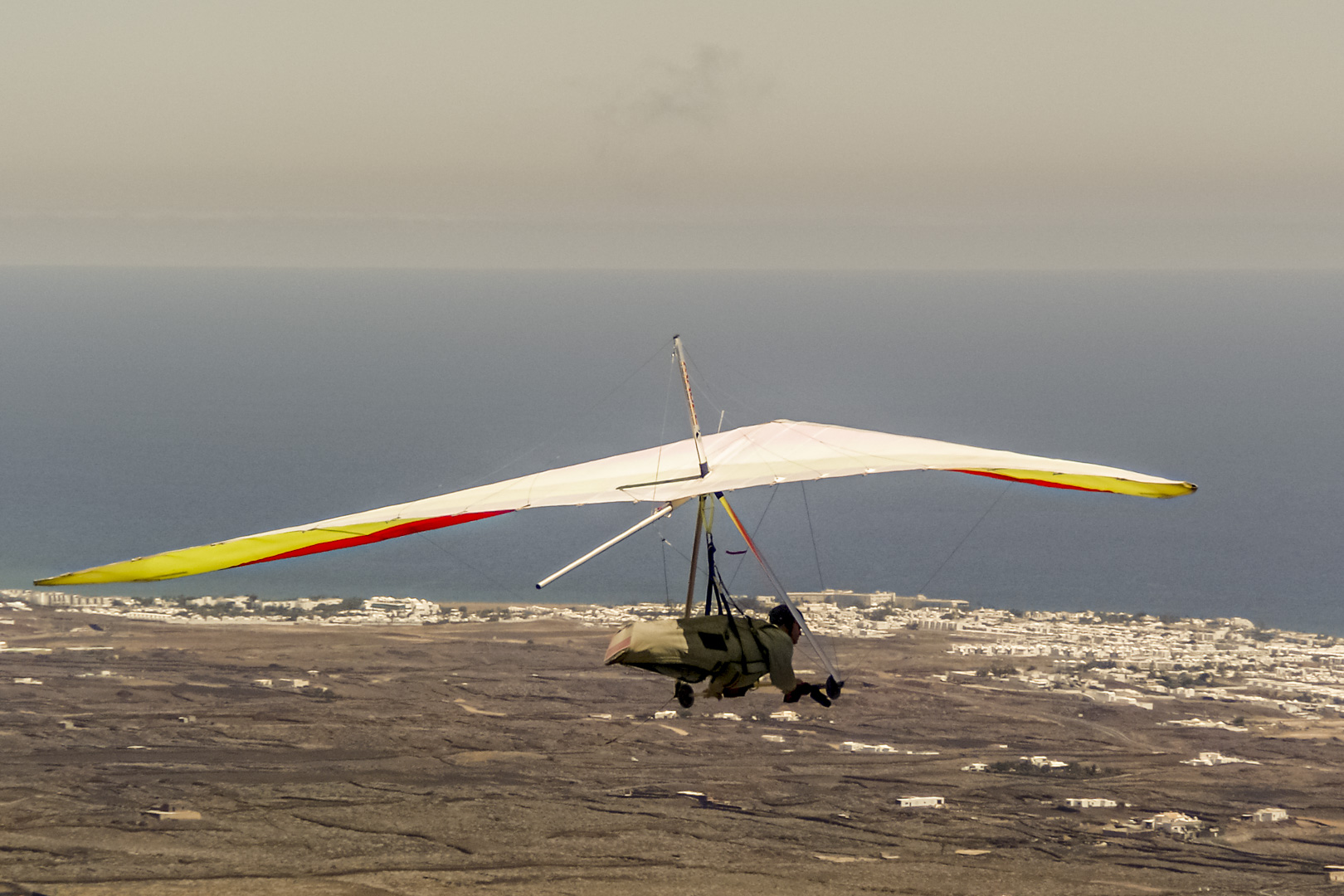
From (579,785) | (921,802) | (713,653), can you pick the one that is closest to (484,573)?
(579,785)

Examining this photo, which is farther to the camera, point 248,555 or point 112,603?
point 112,603

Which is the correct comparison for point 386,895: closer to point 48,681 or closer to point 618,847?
point 618,847

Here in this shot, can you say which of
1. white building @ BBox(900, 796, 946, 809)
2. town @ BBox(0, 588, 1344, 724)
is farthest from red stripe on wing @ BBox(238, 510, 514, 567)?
town @ BBox(0, 588, 1344, 724)

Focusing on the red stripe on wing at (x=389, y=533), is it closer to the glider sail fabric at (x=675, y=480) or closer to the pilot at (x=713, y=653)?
the glider sail fabric at (x=675, y=480)

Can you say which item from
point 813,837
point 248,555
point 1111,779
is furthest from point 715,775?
point 248,555

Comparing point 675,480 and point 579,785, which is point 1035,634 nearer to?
point 579,785

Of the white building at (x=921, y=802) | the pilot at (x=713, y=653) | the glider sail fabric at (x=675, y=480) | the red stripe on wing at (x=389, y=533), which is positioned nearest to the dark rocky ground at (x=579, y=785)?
the white building at (x=921, y=802)
